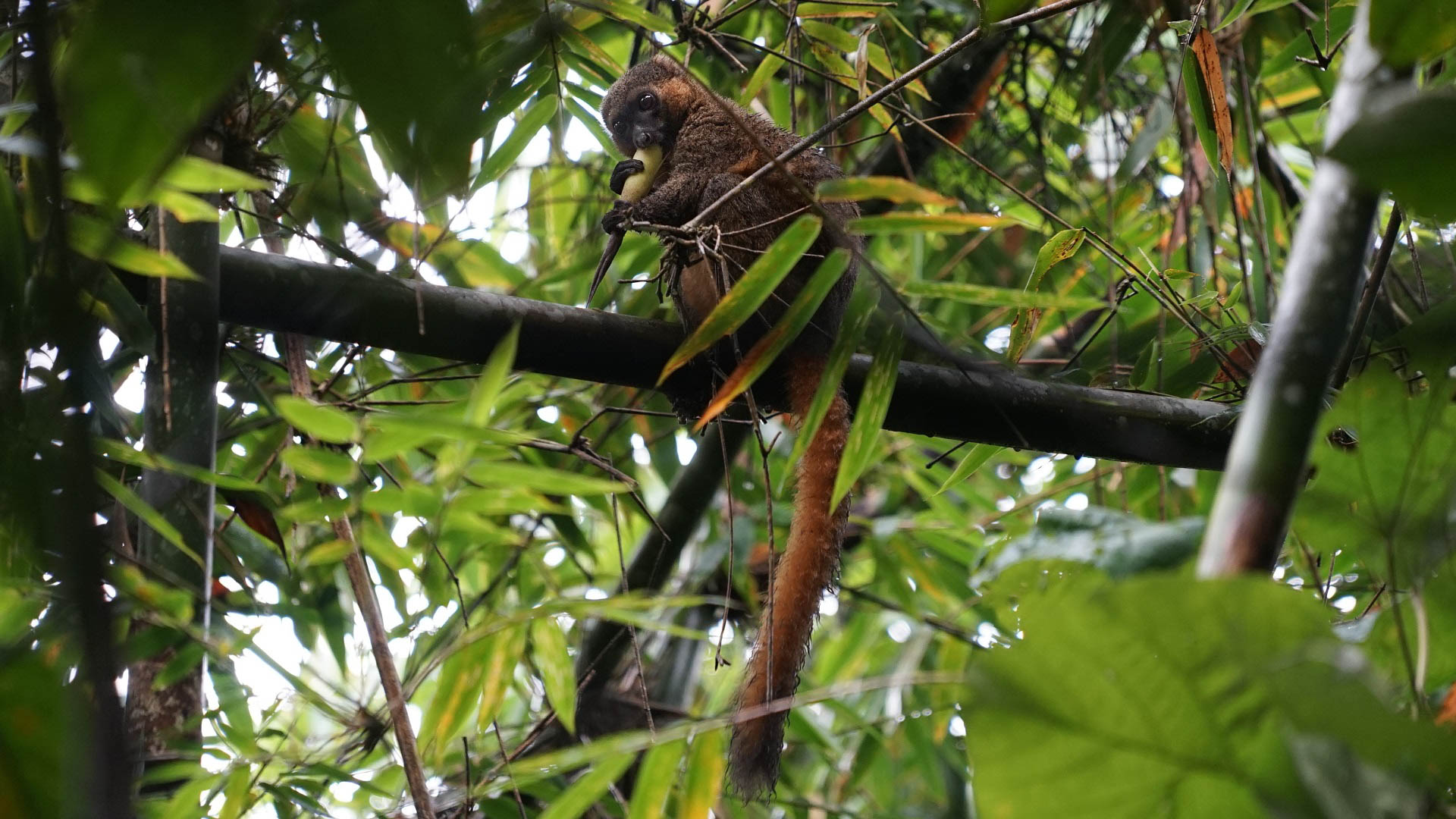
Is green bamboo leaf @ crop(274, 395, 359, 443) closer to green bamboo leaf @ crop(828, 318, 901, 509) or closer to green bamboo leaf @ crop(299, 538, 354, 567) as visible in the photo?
green bamboo leaf @ crop(299, 538, 354, 567)

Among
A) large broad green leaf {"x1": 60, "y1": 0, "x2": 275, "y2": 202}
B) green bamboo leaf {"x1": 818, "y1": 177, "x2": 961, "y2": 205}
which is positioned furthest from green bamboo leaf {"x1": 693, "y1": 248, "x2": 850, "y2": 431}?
large broad green leaf {"x1": 60, "y1": 0, "x2": 275, "y2": 202}

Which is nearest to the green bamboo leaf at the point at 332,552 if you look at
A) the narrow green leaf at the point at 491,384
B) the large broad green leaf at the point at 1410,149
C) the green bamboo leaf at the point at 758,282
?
the narrow green leaf at the point at 491,384

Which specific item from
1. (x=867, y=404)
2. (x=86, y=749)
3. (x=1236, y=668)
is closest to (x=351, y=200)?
(x=867, y=404)

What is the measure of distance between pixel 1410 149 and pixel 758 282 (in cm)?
69

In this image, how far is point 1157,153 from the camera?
3303 mm

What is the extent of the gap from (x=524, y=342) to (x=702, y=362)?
19.4 inches

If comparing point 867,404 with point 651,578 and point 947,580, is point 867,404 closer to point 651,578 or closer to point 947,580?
point 651,578

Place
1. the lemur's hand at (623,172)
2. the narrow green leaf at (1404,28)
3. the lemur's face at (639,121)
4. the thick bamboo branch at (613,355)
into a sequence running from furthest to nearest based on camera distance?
the lemur's face at (639,121) < the lemur's hand at (623,172) < the thick bamboo branch at (613,355) < the narrow green leaf at (1404,28)

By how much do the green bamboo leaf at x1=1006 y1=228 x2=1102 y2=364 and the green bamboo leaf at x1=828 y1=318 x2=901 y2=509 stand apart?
0.91ft

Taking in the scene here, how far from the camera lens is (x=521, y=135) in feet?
6.33

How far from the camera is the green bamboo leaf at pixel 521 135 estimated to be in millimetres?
1871

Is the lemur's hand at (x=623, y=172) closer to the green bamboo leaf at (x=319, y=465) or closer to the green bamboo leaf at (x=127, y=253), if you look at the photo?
the green bamboo leaf at (x=319, y=465)

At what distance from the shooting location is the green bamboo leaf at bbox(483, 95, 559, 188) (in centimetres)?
187

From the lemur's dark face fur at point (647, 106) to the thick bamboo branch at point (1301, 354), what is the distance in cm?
201
